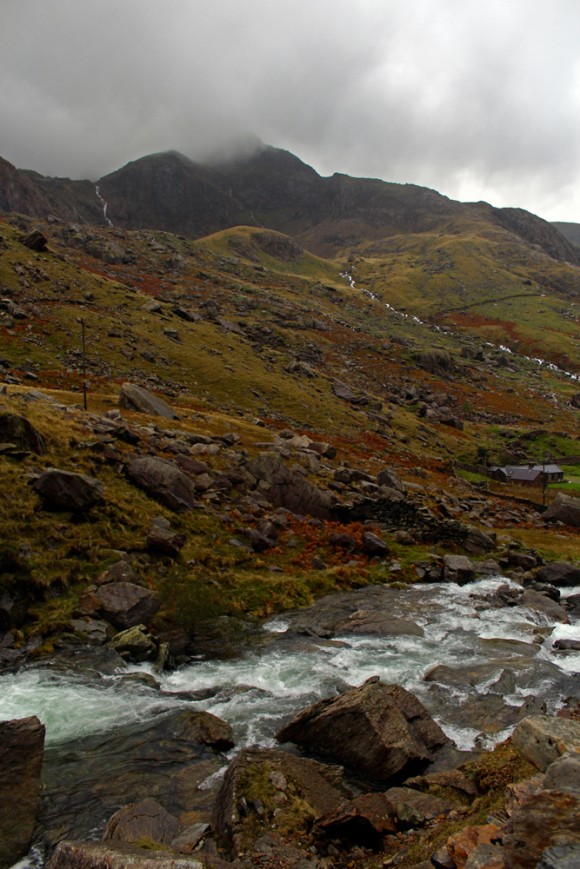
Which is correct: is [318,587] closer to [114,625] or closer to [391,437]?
[114,625]

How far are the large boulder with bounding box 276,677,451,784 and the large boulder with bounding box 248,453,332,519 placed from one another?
22.7 meters

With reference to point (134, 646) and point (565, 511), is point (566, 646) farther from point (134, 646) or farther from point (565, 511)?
point (565, 511)

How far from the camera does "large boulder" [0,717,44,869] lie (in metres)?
11.5

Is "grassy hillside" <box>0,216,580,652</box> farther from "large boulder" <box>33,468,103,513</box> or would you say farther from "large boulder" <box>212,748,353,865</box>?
"large boulder" <box>212,748,353,865</box>

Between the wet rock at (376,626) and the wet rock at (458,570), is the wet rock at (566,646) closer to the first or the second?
the wet rock at (376,626)

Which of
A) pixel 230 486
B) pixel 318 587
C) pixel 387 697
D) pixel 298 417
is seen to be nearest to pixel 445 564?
pixel 318 587

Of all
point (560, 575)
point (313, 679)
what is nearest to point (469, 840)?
point (313, 679)

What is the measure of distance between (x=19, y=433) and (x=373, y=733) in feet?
80.7

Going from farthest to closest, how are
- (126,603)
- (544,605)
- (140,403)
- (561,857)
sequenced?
(140,403) < (544,605) < (126,603) < (561,857)

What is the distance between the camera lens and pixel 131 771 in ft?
47.3

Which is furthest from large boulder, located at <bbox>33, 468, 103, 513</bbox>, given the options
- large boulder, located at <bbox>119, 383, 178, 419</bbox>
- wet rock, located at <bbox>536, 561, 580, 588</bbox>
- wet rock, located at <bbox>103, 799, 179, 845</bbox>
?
wet rock, located at <bbox>536, 561, 580, 588</bbox>

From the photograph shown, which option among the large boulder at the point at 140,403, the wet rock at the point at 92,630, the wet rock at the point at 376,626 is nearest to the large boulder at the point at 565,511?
the wet rock at the point at 376,626

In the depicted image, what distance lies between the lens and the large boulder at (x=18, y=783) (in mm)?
11492

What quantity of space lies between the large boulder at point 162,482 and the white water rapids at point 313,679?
1005 cm
